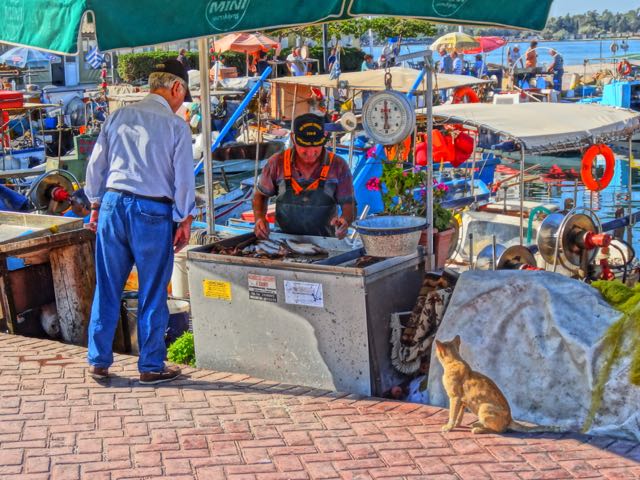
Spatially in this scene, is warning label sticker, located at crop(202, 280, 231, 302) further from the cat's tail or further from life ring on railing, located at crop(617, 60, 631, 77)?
life ring on railing, located at crop(617, 60, 631, 77)

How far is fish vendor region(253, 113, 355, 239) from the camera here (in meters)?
6.91

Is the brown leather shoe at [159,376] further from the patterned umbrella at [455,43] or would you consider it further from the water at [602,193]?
the patterned umbrella at [455,43]

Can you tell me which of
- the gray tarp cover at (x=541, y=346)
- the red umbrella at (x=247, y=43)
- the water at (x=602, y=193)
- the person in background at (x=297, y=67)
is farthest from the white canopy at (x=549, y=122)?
the red umbrella at (x=247, y=43)

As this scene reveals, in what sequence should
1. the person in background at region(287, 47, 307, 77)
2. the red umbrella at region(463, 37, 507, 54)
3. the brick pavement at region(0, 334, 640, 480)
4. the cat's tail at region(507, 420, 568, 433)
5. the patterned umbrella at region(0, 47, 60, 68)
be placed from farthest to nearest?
the red umbrella at region(463, 37, 507, 54), the patterned umbrella at region(0, 47, 60, 68), the person in background at region(287, 47, 307, 77), the cat's tail at region(507, 420, 568, 433), the brick pavement at region(0, 334, 640, 480)

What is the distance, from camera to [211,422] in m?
5.62

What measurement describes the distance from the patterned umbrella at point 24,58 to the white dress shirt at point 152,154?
29.7 meters

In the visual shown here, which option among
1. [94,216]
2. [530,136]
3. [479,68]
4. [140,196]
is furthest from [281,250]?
[479,68]

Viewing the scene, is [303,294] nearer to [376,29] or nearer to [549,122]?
[549,122]

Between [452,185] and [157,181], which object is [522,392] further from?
[452,185]

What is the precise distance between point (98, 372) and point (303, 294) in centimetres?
152

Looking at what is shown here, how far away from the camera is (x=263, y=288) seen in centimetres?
620

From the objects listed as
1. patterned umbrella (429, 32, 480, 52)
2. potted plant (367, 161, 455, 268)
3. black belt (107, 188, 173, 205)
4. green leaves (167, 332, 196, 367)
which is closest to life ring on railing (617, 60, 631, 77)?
patterned umbrella (429, 32, 480, 52)

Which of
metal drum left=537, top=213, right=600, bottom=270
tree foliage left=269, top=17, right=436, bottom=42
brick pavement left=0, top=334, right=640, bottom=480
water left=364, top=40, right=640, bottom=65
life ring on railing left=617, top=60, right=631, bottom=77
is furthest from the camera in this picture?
water left=364, top=40, right=640, bottom=65

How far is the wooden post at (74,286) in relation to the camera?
7648 millimetres
